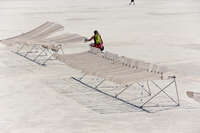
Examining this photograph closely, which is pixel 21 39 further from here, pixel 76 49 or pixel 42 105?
pixel 42 105

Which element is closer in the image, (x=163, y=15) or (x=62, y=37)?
(x=62, y=37)

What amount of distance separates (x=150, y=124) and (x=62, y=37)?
8.99 metres

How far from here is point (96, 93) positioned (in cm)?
1342

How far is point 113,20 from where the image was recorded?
31.2 m

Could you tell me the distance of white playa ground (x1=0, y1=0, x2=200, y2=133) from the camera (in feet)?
35.2

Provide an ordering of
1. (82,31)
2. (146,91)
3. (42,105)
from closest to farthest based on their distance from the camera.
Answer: (42,105), (146,91), (82,31)

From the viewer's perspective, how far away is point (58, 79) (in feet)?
50.0

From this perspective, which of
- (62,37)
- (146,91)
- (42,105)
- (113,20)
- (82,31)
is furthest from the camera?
(113,20)

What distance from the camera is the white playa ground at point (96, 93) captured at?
423 inches

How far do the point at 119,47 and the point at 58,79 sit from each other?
6.29 metres

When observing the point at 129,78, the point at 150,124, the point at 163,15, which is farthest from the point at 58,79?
the point at 163,15

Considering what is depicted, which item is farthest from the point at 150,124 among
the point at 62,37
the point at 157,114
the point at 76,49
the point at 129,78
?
the point at 76,49

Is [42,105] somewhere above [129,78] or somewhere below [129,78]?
below

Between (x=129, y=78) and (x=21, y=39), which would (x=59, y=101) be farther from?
(x=21, y=39)
